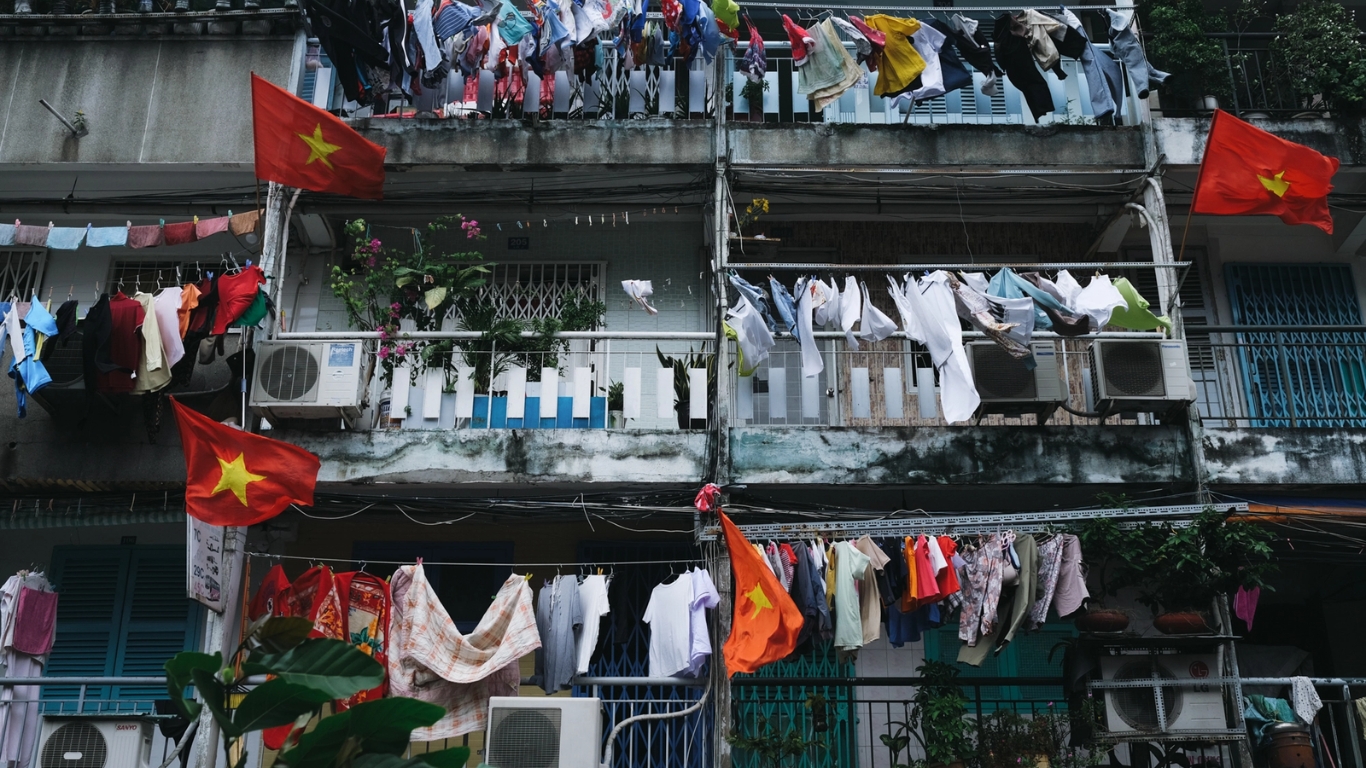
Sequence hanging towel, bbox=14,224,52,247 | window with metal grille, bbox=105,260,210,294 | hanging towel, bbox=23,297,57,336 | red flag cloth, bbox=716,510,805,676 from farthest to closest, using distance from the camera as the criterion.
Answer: window with metal grille, bbox=105,260,210,294
hanging towel, bbox=14,224,52,247
hanging towel, bbox=23,297,57,336
red flag cloth, bbox=716,510,805,676

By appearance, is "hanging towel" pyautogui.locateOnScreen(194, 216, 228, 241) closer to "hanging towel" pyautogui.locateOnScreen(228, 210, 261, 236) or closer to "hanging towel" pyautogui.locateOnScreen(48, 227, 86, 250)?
"hanging towel" pyautogui.locateOnScreen(228, 210, 261, 236)

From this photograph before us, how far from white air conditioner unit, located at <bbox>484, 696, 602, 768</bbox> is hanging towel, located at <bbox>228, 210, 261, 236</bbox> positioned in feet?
13.7

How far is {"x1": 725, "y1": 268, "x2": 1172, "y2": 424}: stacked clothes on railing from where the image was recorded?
320 inches

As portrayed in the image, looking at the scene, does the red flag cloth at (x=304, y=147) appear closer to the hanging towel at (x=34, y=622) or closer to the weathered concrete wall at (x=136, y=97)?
the weathered concrete wall at (x=136, y=97)

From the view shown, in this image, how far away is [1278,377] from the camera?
1023 cm

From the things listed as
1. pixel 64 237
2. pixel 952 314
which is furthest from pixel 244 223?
pixel 952 314

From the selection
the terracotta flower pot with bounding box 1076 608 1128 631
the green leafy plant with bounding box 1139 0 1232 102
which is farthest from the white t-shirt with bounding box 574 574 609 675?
the green leafy plant with bounding box 1139 0 1232 102

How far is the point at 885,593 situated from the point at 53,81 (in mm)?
8060

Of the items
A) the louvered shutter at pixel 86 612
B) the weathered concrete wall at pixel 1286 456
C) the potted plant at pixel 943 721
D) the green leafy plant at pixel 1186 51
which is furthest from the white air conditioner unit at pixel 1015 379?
the louvered shutter at pixel 86 612

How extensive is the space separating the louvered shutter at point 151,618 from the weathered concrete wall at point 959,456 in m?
4.64

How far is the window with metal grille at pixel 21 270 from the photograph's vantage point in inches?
417

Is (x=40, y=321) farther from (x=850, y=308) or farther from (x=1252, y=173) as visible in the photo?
(x=1252, y=173)

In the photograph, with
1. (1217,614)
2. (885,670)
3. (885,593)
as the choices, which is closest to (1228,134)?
(1217,614)

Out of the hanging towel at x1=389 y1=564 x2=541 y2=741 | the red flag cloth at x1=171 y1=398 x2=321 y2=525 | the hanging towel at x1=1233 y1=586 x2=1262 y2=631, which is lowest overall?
the hanging towel at x1=389 y1=564 x2=541 y2=741
